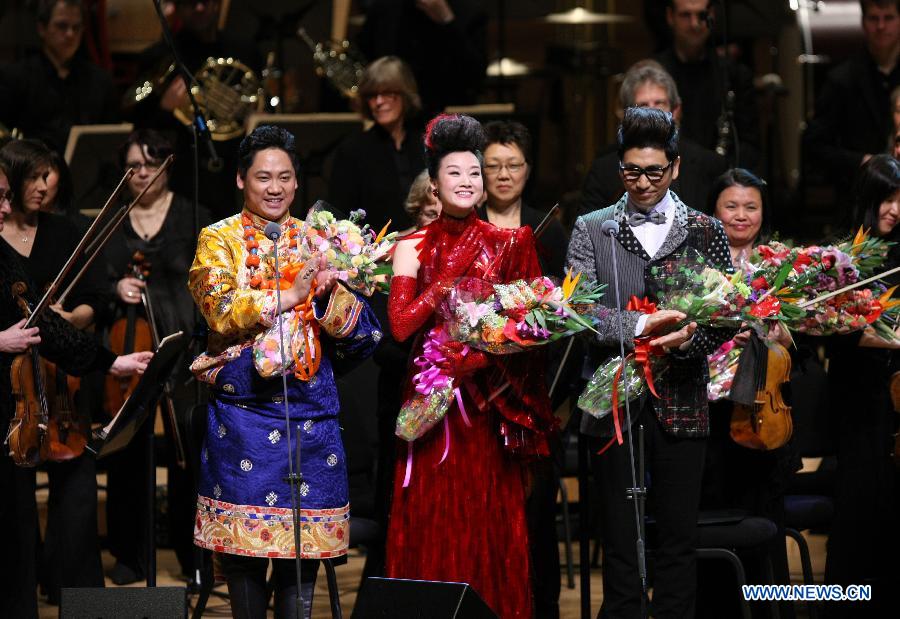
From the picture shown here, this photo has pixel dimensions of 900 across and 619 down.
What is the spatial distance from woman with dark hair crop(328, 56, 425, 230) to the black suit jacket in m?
0.79

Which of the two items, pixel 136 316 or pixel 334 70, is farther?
pixel 334 70

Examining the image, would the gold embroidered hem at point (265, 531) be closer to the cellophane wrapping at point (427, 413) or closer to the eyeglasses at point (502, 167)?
the cellophane wrapping at point (427, 413)

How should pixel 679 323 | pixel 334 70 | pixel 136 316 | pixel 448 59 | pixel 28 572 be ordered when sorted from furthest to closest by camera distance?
pixel 334 70 < pixel 448 59 < pixel 136 316 < pixel 28 572 < pixel 679 323

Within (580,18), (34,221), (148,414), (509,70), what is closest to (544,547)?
(148,414)

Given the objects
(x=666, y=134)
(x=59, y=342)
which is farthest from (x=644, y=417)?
(x=59, y=342)

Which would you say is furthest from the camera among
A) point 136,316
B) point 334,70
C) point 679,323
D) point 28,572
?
point 334,70

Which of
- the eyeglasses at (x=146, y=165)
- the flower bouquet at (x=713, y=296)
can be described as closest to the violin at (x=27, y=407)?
the eyeglasses at (x=146, y=165)

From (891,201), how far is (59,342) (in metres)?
2.58

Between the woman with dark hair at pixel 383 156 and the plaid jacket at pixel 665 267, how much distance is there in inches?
64.8

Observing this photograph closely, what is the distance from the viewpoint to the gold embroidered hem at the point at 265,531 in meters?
3.70

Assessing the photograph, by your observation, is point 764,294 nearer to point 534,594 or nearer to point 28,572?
point 534,594

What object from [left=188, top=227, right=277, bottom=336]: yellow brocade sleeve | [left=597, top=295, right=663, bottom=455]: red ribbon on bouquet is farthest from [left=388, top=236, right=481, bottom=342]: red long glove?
[left=597, top=295, right=663, bottom=455]: red ribbon on bouquet

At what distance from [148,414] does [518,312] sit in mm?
1408

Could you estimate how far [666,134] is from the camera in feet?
12.7
